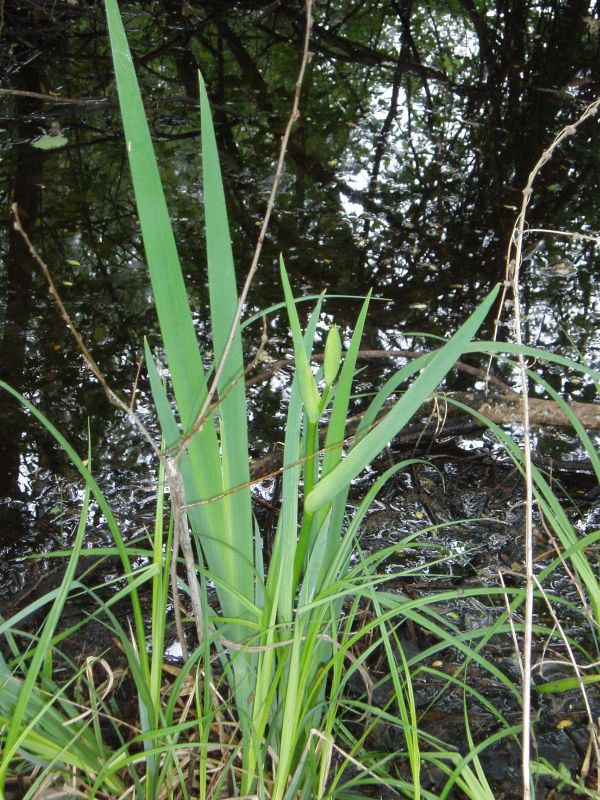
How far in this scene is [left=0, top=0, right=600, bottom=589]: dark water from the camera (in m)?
2.97

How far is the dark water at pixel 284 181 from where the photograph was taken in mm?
2975

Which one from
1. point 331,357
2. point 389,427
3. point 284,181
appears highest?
point 284,181

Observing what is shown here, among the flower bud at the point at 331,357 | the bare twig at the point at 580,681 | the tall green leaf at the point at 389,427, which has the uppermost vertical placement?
the flower bud at the point at 331,357

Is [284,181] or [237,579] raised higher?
[284,181]

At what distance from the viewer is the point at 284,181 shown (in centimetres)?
476

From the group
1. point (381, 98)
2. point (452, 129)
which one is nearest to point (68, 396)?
point (452, 129)

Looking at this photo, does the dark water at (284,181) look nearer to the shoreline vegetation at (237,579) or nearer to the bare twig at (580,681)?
the shoreline vegetation at (237,579)

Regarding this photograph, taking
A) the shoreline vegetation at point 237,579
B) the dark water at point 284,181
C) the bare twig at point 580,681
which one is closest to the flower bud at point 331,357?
the shoreline vegetation at point 237,579

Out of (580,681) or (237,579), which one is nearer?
(580,681)

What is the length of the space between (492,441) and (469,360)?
0.60m

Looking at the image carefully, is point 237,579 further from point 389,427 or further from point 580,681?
point 580,681

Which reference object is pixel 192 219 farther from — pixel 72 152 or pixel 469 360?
pixel 469 360

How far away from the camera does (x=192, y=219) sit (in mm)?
4227

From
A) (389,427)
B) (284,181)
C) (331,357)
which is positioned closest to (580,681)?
(389,427)
